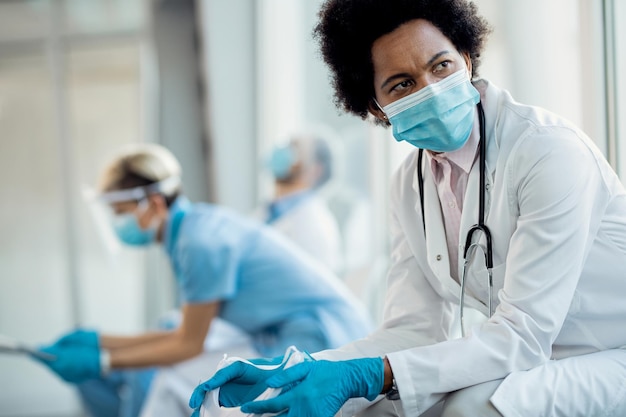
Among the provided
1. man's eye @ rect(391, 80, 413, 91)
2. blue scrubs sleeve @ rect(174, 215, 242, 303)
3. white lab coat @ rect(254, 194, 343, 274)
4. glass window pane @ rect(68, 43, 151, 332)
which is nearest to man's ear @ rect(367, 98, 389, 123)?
man's eye @ rect(391, 80, 413, 91)

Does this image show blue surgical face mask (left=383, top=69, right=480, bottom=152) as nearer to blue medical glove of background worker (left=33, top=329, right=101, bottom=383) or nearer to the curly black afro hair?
the curly black afro hair

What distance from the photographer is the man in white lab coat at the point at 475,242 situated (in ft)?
3.92

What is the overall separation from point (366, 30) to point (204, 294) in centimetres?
120

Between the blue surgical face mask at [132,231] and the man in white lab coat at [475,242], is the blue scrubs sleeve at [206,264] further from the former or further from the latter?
the man in white lab coat at [475,242]

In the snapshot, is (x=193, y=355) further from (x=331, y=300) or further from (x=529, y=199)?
(x=529, y=199)

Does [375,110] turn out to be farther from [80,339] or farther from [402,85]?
[80,339]

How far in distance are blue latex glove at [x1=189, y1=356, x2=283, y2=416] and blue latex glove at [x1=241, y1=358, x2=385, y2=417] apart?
74 millimetres

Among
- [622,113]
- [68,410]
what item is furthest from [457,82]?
[68,410]

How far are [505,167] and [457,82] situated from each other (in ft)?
0.49

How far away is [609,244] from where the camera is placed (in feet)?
4.17

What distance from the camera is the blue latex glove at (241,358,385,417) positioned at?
1.16 m

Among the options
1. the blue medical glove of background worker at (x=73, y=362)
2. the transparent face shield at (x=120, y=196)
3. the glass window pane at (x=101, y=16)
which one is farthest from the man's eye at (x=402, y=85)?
the glass window pane at (x=101, y=16)

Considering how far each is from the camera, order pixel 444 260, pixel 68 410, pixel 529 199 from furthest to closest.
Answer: pixel 68 410, pixel 444 260, pixel 529 199

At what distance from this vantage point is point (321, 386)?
1.18 m
